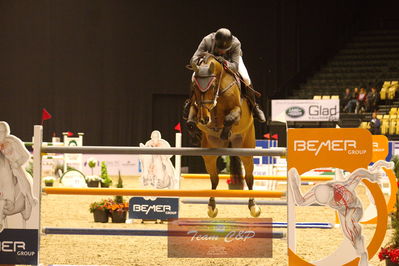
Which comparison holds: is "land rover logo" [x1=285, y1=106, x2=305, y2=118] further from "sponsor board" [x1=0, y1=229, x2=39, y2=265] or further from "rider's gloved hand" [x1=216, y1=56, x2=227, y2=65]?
"sponsor board" [x1=0, y1=229, x2=39, y2=265]

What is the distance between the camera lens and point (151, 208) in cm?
727

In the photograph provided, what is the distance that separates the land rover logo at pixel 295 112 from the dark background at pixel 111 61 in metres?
3.60

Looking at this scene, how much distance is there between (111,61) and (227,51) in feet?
48.2

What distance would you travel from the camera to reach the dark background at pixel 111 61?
758 inches

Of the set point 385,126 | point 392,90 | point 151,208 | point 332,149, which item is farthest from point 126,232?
point 392,90

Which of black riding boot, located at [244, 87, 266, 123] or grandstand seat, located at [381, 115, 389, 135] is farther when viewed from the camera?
grandstand seat, located at [381, 115, 389, 135]

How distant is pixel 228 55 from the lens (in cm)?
530

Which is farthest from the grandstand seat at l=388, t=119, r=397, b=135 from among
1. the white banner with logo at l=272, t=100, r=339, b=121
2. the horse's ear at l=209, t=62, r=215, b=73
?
the horse's ear at l=209, t=62, r=215, b=73

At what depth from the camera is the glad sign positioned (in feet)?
13.1

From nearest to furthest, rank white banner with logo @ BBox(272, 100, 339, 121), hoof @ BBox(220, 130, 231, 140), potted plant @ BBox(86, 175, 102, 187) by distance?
1. hoof @ BBox(220, 130, 231, 140)
2. potted plant @ BBox(86, 175, 102, 187)
3. white banner with logo @ BBox(272, 100, 339, 121)

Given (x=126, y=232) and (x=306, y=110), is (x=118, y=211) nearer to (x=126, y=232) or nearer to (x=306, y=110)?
(x=126, y=232)

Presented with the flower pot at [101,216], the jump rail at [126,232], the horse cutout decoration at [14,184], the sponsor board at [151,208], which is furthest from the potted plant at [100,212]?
the horse cutout decoration at [14,184]

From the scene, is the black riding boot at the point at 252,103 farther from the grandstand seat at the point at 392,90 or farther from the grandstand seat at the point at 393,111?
the grandstand seat at the point at 392,90

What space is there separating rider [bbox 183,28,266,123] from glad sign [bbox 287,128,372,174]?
48.3 inches
